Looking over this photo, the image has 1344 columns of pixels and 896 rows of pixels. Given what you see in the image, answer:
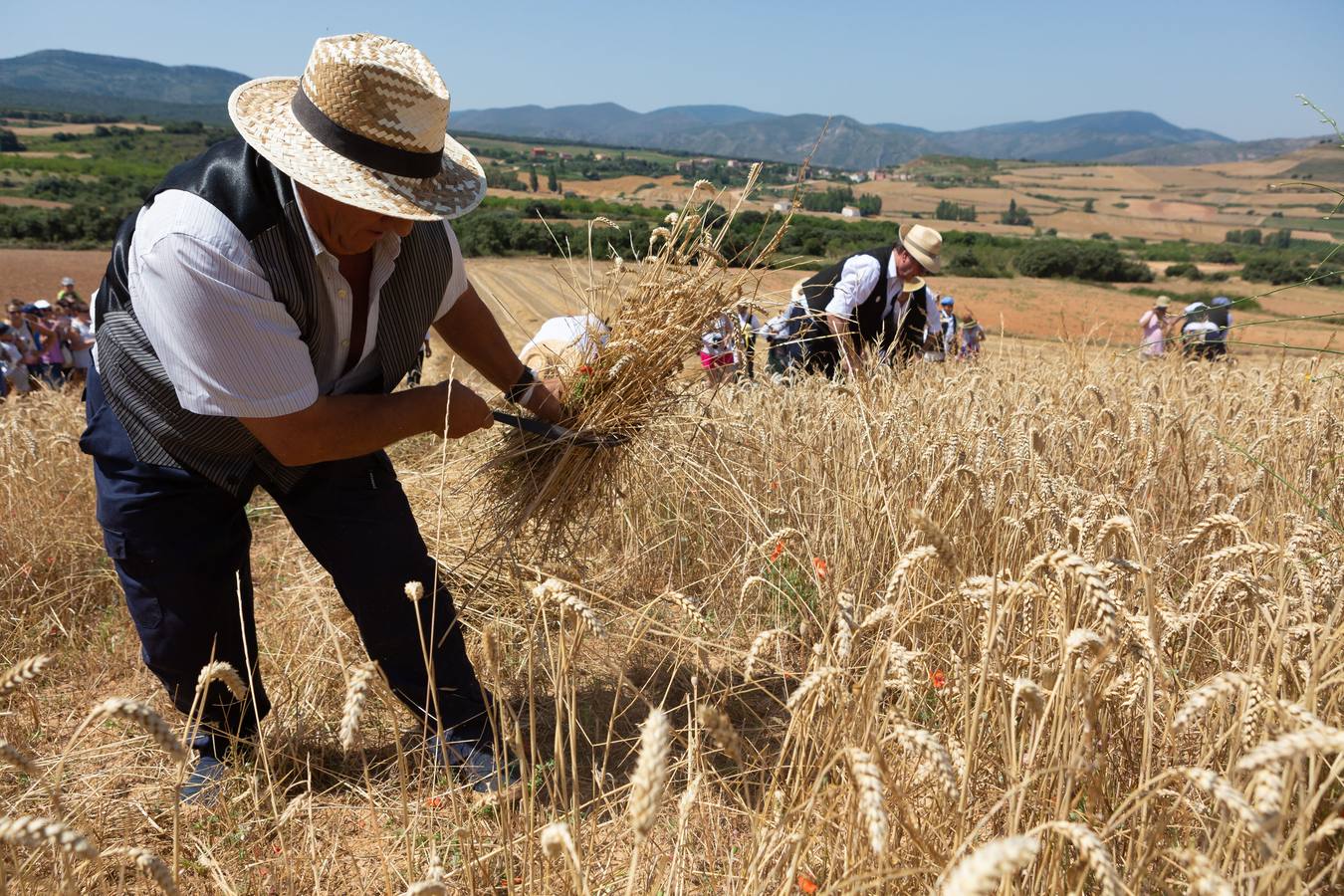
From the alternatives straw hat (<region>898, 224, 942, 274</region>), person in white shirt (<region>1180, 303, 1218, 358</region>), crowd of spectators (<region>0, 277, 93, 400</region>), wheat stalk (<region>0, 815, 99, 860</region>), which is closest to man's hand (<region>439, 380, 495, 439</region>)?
wheat stalk (<region>0, 815, 99, 860</region>)

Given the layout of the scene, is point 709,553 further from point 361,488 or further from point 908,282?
point 908,282

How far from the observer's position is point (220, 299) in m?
1.54

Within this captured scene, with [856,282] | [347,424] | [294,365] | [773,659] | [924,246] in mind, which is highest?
[924,246]

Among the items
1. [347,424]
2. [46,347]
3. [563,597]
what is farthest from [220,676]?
[46,347]

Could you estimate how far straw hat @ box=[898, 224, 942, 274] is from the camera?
13.9ft

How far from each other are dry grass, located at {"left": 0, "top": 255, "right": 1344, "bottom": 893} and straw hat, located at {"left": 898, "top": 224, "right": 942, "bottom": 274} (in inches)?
27.9

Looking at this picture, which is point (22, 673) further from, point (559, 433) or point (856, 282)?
point (856, 282)

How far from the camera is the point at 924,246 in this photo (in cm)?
425

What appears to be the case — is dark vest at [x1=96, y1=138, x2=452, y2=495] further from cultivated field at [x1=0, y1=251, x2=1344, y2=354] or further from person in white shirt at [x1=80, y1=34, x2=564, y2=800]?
cultivated field at [x1=0, y1=251, x2=1344, y2=354]

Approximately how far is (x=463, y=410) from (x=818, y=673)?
1.03m

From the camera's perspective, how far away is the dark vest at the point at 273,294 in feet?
5.27

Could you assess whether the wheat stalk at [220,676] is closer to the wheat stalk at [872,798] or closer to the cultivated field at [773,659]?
the cultivated field at [773,659]

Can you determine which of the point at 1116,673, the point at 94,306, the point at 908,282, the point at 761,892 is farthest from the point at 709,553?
the point at 908,282

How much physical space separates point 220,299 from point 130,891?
3.55 ft
